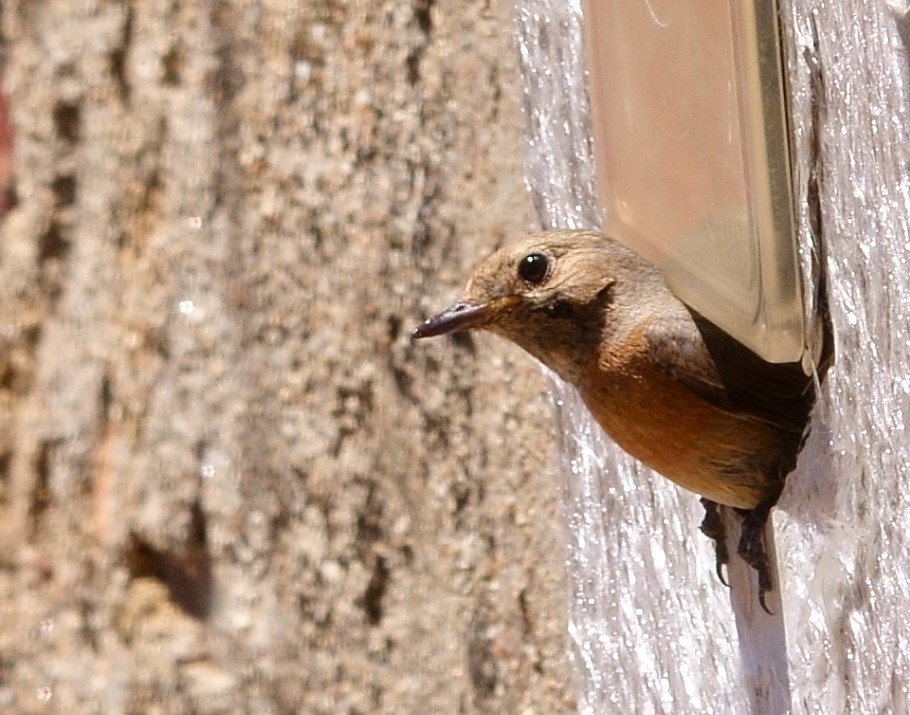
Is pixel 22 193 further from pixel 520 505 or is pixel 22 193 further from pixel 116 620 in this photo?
pixel 520 505

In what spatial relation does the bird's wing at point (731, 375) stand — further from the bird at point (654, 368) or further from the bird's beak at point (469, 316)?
the bird's beak at point (469, 316)

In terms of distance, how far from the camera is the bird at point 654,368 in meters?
1.99

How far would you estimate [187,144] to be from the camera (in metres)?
3.02

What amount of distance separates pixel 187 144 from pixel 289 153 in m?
0.21

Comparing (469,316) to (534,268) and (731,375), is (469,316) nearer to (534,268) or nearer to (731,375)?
(534,268)

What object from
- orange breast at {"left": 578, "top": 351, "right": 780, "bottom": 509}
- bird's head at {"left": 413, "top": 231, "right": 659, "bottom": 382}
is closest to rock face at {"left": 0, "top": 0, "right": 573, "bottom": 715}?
bird's head at {"left": 413, "top": 231, "right": 659, "bottom": 382}

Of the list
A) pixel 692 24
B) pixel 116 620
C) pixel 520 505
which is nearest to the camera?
pixel 692 24

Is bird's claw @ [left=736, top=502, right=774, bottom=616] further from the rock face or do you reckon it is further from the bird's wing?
the rock face

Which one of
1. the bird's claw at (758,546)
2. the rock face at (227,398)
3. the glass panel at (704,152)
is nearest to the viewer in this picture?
the glass panel at (704,152)

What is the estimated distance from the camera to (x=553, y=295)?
2.22 metres

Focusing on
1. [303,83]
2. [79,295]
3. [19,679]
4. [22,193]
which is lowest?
[19,679]

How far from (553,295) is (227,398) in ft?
3.41

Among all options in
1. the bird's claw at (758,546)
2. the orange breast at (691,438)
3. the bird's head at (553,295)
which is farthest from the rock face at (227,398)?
the bird's claw at (758,546)

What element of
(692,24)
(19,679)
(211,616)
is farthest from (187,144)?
(692,24)
